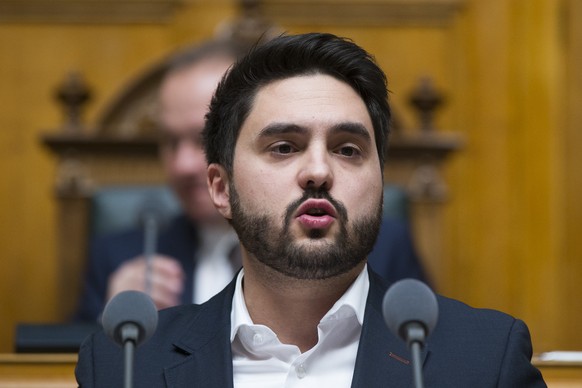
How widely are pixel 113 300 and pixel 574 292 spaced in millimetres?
2202

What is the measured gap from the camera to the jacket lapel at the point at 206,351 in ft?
5.46

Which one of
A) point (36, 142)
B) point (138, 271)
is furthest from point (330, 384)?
point (36, 142)

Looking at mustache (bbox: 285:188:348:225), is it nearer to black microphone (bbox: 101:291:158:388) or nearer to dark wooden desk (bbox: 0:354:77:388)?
black microphone (bbox: 101:291:158:388)

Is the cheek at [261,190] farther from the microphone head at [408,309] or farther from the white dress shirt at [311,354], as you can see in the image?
the microphone head at [408,309]

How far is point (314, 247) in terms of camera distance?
162 centimetres

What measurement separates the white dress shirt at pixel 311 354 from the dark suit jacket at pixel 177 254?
0.98 metres

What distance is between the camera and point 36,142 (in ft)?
11.9

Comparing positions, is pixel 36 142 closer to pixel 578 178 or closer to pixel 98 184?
pixel 98 184

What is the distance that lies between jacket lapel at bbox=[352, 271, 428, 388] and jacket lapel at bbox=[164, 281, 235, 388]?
7.2 inches

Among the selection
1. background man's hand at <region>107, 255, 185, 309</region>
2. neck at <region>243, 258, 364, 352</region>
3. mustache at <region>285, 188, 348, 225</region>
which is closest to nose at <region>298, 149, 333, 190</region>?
mustache at <region>285, 188, 348, 225</region>

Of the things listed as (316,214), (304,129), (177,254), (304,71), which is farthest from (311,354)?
(177,254)

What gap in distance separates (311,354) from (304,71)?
16.3 inches

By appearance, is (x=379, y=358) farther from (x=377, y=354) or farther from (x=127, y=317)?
(x=127, y=317)

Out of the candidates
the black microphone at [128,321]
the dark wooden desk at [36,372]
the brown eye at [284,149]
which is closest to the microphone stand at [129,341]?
the black microphone at [128,321]
